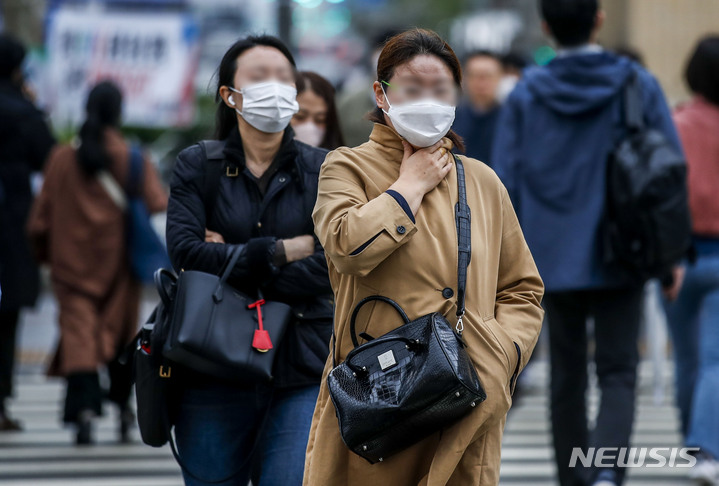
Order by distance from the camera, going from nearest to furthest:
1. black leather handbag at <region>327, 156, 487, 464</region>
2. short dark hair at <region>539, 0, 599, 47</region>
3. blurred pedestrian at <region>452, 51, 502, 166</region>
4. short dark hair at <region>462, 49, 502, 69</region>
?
black leather handbag at <region>327, 156, 487, 464</region>
short dark hair at <region>539, 0, 599, 47</region>
blurred pedestrian at <region>452, 51, 502, 166</region>
short dark hair at <region>462, 49, 502, 69</region>

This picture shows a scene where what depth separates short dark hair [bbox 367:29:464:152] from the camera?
347cm

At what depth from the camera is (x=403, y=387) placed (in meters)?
3.16

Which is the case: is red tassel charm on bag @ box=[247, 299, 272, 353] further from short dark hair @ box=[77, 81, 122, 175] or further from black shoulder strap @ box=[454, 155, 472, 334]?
short dark hair @ box=[77, 81, 122, 175]

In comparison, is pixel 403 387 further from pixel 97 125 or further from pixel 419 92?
pixel 97 125

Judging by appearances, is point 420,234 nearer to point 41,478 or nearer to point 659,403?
point 41,478

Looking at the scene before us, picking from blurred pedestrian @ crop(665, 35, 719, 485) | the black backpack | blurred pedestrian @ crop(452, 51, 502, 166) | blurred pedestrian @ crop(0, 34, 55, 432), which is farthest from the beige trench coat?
blurred pedestrian @ crop(0, 34, 55, 432)

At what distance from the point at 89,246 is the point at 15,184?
1.09 m

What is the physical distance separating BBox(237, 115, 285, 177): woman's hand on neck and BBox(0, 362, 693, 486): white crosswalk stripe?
9.93ft

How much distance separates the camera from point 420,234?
334cm

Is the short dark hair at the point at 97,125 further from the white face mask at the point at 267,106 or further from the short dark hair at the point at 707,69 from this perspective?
the white face mask at the point at 267,106

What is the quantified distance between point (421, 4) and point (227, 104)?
49950mm

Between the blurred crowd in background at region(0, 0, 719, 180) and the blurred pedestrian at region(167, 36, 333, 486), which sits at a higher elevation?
the blurred pedestrian at region(167, 36, 333, 486)

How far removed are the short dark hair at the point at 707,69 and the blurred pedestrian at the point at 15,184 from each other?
4571mm

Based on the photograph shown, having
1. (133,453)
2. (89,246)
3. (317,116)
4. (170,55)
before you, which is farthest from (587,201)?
(170,55)
